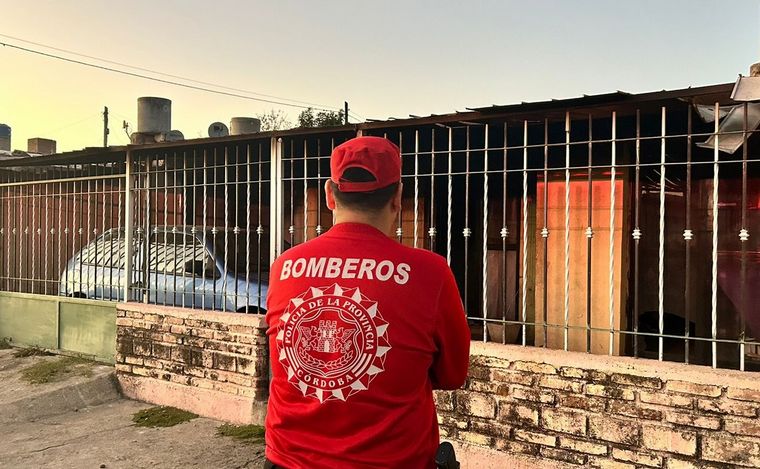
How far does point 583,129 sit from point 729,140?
5.50 feet

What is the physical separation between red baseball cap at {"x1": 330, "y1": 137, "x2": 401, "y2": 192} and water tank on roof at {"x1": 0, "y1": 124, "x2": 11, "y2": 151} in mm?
14866

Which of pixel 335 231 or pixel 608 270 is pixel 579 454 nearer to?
pixel 608 270

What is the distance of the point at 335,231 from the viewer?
1.64 meters

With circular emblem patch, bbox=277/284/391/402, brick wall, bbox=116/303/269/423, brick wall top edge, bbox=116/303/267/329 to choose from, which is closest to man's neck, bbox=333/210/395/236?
circular emblem patch, bbox=277/284/391/402

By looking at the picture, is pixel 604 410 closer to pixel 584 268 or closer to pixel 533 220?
pixel 584 268

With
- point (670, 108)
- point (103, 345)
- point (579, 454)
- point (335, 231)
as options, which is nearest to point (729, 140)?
point (670, 108)

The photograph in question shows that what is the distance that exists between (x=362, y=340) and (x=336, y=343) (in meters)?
0.07

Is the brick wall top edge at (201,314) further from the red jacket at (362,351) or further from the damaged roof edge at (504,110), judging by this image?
the red jacket at (362,351)

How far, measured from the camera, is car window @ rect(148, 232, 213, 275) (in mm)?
6438

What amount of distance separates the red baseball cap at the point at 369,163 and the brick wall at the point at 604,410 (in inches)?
104

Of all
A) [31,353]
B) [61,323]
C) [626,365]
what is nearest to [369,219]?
[626,365]

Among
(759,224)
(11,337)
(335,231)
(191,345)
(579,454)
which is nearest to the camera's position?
(335,231)

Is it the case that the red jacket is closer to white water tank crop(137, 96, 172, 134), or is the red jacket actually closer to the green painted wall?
the green painted wall

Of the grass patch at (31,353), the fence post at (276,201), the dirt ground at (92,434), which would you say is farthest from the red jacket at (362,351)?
the grass patch at (31,353)
